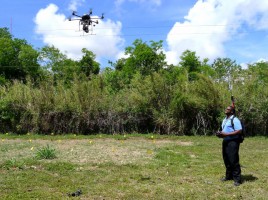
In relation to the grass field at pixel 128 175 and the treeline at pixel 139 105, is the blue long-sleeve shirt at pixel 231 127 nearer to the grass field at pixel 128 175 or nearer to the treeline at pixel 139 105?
the grass field at pixel 128 175

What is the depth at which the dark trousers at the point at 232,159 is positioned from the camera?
839 cm

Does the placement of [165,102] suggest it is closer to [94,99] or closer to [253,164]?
[94,99]

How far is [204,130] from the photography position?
21578 mm

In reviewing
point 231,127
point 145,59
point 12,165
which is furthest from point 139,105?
point 145,59

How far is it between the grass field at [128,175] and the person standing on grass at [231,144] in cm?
32

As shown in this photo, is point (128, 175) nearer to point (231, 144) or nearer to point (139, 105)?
point (231, 144)

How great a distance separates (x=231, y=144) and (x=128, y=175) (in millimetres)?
2810

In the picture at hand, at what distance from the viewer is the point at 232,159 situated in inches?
335

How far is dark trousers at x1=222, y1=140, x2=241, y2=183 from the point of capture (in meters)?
8.39

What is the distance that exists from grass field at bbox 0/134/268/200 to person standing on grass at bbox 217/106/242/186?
32 centimetres

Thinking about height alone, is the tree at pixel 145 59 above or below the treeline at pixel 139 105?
above

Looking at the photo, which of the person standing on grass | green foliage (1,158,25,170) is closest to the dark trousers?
the person standing on grass

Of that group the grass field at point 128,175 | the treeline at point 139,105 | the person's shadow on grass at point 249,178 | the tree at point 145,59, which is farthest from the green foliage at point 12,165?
the tree at point 145,59

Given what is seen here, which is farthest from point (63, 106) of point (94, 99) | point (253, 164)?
point (253, 164)
